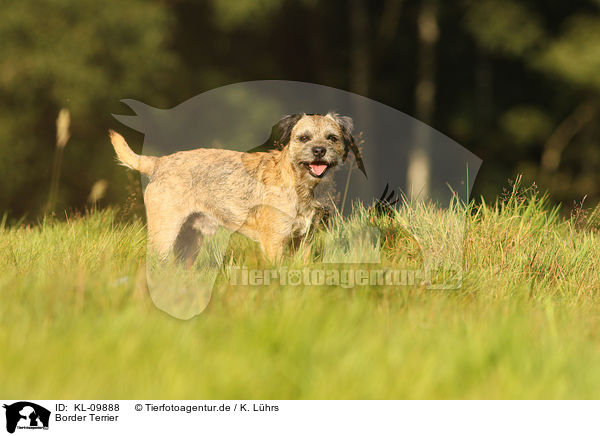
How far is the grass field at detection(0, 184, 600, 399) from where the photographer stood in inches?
113

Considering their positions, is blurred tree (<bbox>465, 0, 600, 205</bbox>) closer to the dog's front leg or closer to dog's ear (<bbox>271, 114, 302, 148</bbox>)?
dog's ear (<bbox>271, 114, 302, 148</bbox>)

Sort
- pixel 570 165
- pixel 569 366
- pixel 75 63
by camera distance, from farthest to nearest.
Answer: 1. pixel 570 165
2. pixel 75 63
3. pixel 569 366

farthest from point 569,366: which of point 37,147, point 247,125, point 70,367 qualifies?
point 37,147

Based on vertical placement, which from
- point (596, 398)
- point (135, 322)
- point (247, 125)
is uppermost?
point (247, 125)

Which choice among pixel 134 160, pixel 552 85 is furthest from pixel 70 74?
pixel 552 85

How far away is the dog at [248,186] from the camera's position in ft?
17.0

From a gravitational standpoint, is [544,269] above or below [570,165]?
below

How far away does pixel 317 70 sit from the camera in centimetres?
1650

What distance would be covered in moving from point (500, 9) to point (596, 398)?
39.8ft

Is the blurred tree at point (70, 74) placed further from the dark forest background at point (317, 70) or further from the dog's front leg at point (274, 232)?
the dog's front leg at point (274, 232)

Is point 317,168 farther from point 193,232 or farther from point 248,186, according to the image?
point 193,232

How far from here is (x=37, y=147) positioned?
13.4 meters
